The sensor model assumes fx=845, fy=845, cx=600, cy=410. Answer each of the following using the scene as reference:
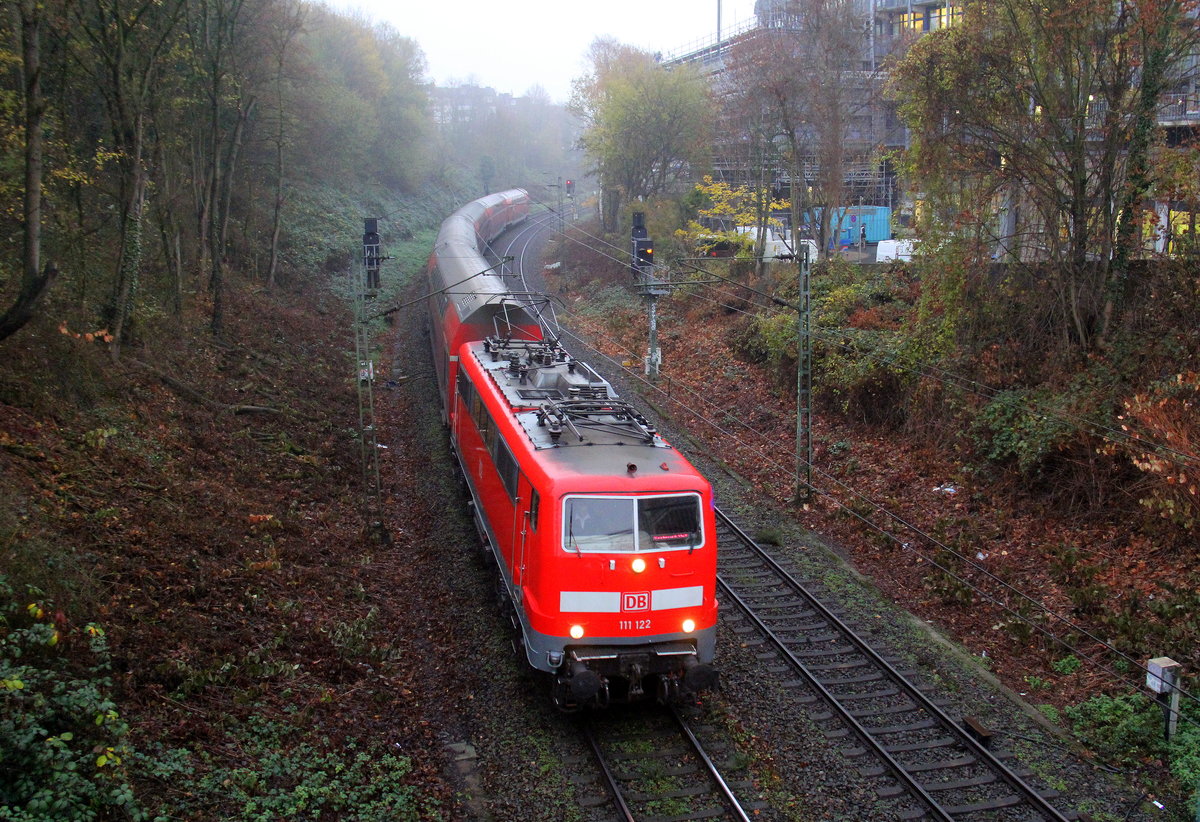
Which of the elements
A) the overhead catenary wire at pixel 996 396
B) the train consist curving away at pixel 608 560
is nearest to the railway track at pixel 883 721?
the train consist curving away at pixel 608 560

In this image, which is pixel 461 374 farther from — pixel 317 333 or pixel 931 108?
pixel 317 333

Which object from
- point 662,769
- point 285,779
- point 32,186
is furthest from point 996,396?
point 32,186

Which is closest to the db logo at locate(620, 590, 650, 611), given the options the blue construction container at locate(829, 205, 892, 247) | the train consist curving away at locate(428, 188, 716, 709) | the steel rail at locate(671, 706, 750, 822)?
the train consist curving away at locate(428, 188, 716, 709)

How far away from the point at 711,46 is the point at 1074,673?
2140 inches

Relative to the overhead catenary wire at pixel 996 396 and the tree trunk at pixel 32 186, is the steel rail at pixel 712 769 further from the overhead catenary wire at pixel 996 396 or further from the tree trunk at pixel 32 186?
the tree trunk at pixel 32 186

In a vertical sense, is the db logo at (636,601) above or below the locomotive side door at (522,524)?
below

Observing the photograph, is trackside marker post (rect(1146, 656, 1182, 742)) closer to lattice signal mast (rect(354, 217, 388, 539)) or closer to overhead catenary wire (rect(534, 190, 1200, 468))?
overhead catenary wire (rect(534, 190, 1200, 468))

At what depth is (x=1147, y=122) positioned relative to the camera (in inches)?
568

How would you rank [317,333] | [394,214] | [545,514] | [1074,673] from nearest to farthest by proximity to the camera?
[545,514] < [1074,673] < [317,333] < [394,214]

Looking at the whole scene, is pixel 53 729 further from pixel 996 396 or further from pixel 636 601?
pixel 996 396

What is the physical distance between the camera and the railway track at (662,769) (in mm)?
8453

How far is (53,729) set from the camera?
705 centimetres

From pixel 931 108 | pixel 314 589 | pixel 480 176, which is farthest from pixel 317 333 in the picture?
pixel 480 176

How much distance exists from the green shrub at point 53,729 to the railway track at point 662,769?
4401mm
